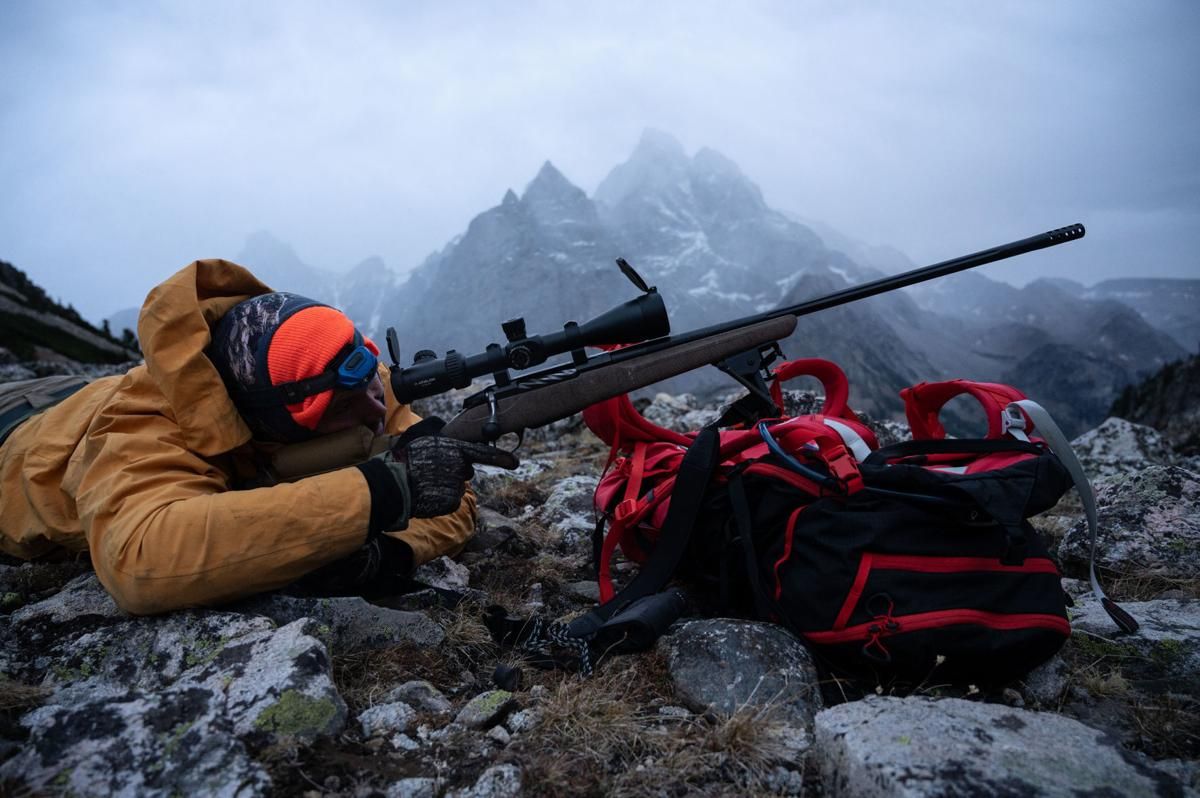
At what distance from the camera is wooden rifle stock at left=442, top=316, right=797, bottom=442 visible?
→ 3195 millimetres

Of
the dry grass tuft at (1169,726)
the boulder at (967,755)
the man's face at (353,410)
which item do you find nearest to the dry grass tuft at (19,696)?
the man's face at (353,410)

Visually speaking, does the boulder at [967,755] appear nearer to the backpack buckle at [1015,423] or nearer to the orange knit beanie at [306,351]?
the backpack buckle at [1015,423]

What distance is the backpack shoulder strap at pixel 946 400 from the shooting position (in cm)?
297

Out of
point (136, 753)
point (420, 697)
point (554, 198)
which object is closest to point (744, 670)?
point (420, 697)

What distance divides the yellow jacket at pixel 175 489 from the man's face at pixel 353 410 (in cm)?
38

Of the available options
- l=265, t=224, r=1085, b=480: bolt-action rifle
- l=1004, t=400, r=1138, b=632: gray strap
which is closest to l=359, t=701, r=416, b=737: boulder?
l=265, t=224, r=1085, b=480: bolt-action rifle

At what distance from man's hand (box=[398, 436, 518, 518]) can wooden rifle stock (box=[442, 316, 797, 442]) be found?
14 cm

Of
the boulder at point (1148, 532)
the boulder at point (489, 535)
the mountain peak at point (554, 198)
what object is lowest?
the boulder at point (1148, 532)

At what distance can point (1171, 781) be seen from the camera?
164 centimetres

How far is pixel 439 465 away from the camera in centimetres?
299

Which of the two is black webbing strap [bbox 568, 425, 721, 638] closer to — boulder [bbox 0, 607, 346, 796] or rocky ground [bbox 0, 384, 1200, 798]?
rocky ground [bbox 0, 384, 1200, 798]

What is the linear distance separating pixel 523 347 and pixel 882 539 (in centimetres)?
191

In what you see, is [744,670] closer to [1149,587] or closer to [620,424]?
[620,424]

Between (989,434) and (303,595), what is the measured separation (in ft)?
11.8
